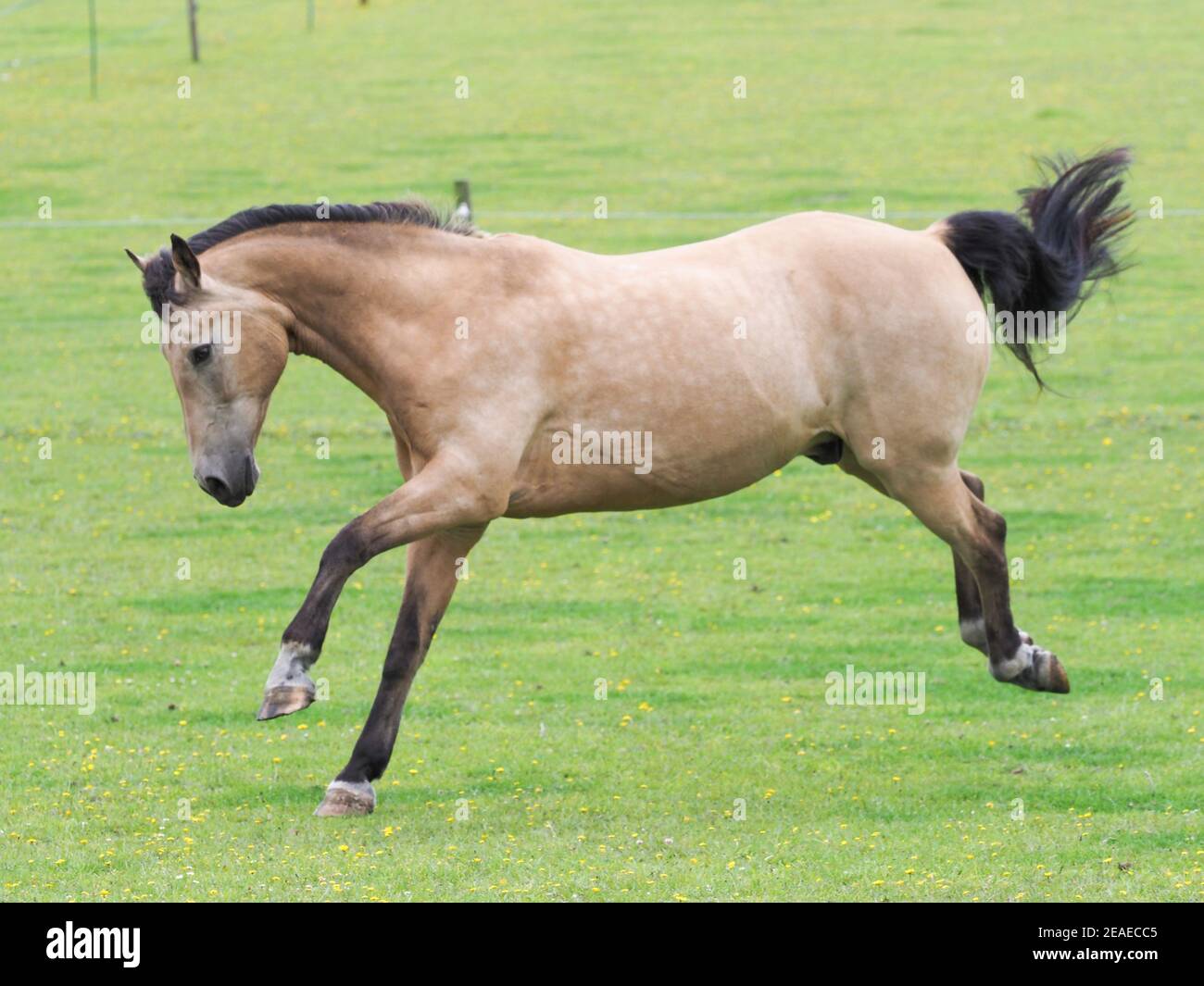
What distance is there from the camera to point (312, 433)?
2128 centimetres

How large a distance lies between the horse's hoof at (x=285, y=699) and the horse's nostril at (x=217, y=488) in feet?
3.39

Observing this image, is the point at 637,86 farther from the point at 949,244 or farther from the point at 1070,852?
the point at 1070,852

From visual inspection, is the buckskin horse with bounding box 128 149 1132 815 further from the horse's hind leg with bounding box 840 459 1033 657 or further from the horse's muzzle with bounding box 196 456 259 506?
the horse's hind leg with bounding box 840 459 1033 657

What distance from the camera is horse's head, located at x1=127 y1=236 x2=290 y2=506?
8.51m

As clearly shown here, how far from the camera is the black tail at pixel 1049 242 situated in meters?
10.2

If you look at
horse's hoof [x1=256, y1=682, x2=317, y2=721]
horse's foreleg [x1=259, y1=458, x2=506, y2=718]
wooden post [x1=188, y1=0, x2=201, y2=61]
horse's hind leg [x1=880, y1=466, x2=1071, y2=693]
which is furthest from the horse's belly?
wooden post [x1=188, y1=0, x2=201, y2=61]

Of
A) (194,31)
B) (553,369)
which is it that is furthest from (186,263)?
(194,31)

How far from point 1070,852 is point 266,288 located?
169 inches

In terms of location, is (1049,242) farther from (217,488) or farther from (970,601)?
(217,488)

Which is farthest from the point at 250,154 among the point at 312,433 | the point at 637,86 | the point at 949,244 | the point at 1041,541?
the point at 949,244

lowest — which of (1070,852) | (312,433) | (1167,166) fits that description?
(1070,852)

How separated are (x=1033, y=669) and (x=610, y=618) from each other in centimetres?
433

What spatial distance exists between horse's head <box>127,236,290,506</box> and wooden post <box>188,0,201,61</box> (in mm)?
36702

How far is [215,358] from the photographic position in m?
8.55
